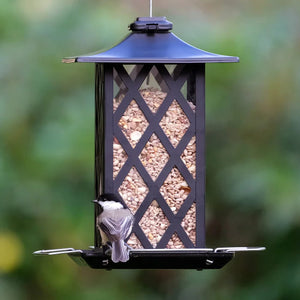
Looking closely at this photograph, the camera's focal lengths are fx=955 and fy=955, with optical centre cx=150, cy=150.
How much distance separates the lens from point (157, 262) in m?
4.29

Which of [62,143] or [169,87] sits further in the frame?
[62,143]

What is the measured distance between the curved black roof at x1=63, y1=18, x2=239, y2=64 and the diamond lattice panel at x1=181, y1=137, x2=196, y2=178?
43cm

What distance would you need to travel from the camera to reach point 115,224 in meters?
4.30

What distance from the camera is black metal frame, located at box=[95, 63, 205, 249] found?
4531 millimetres

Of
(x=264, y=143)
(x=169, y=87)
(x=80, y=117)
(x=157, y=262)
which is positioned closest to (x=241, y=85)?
(x=264, y=143)

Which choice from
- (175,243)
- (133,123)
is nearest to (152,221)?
(175,243)

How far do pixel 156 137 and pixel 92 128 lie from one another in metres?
1.68

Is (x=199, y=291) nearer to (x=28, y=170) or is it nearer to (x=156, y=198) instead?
(x=28, y=170)

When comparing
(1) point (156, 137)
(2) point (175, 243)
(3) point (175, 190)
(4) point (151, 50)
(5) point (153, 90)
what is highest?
(4) point (151, 50)

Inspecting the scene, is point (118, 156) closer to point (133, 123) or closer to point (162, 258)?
point (133, 123)

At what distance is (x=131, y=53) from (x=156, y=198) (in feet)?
2.29

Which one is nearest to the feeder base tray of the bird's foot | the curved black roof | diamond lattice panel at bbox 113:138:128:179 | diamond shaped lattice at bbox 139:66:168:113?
the bird's foot

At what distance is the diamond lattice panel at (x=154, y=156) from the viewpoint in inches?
180

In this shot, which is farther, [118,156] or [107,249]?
[118,156]
